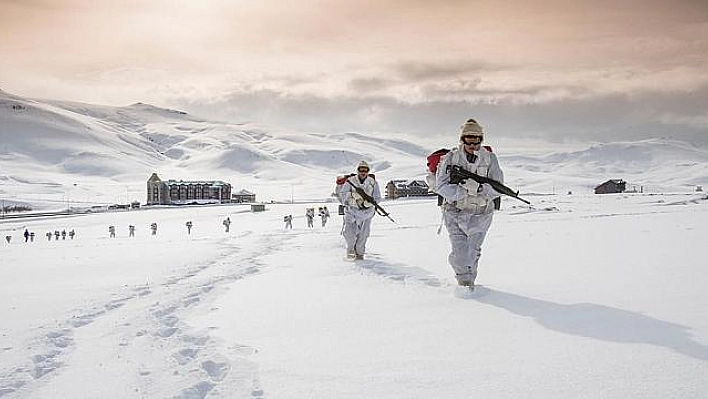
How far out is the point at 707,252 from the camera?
958 cm

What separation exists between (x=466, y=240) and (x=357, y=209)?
16.9 feet

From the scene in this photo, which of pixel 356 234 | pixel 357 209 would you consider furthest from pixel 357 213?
pixel 356 234

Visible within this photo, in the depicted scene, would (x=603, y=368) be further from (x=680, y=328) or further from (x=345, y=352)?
(x=345, y=352)

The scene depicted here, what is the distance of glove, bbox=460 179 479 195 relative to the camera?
7.74 meters

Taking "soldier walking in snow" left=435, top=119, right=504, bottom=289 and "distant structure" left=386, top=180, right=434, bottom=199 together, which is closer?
"soldier walking in snow" left=435, top=119, right=504, bottom=289

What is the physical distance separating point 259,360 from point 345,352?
68cm

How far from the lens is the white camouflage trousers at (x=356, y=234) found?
40.2 feet

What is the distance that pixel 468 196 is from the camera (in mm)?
7746

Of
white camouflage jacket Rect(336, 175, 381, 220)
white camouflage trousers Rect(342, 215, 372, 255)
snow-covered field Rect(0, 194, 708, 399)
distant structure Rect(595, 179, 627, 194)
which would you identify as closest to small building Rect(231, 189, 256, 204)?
distant structure Rect(595, 179, 627, 194)

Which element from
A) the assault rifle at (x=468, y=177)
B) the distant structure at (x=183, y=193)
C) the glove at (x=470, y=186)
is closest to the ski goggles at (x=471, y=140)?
the assault rifle at (x=468, y=177)

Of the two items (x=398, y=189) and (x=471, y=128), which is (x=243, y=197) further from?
(x=471, y=128)

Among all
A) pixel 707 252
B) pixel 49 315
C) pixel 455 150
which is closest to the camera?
pixel 49 315

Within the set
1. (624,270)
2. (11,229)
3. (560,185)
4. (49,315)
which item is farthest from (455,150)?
(560,185)

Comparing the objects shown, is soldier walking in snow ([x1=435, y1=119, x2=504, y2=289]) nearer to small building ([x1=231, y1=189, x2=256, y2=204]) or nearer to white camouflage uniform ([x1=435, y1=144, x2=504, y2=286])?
white camouflage uniform ([x1=435, y1=144, x2=504, y2=286])
